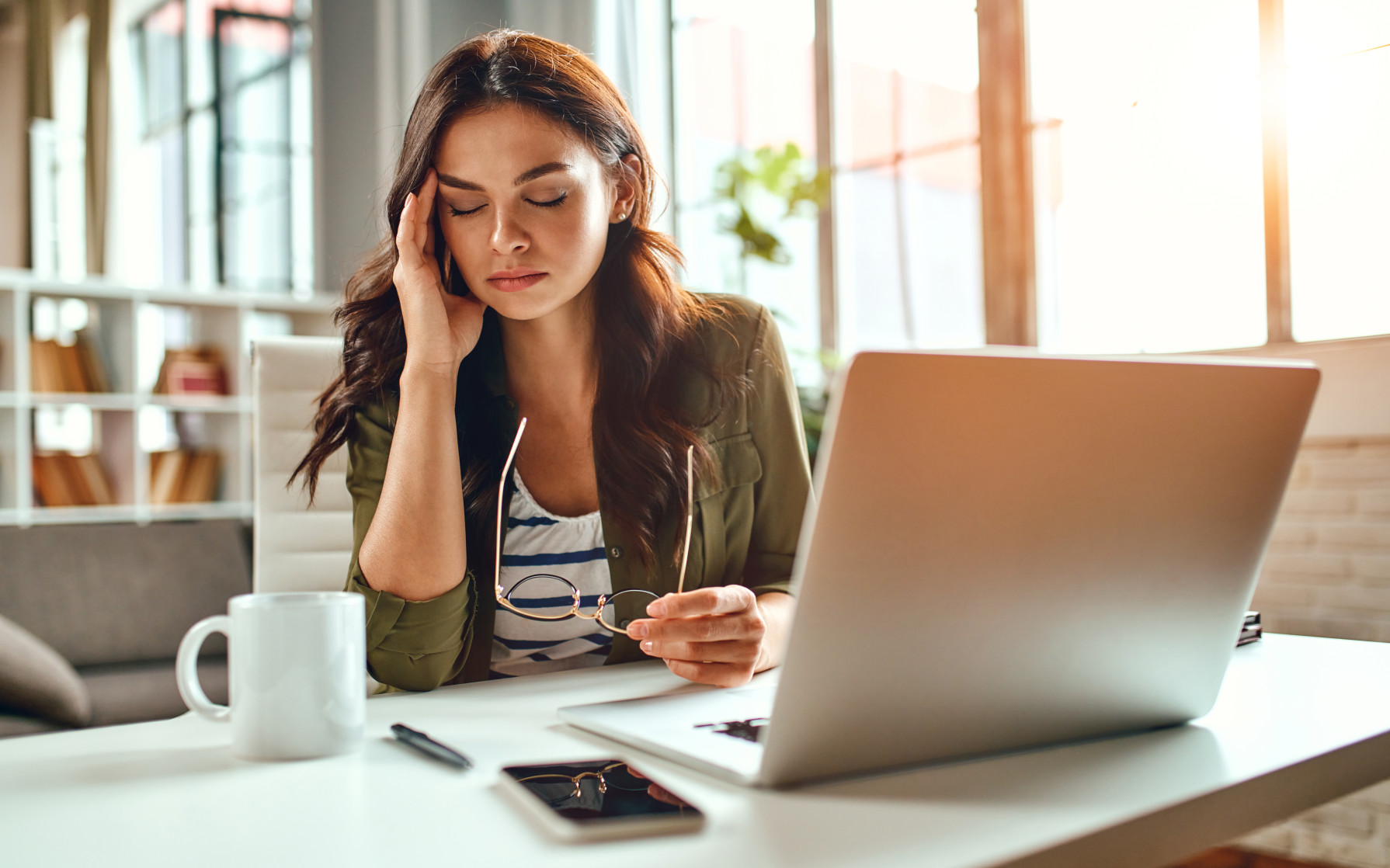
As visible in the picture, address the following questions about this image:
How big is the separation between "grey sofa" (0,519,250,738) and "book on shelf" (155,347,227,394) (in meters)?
0.79

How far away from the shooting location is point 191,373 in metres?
3.80

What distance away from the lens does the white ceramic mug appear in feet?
1.99

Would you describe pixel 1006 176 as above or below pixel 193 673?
above

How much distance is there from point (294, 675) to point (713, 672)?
0.32 m

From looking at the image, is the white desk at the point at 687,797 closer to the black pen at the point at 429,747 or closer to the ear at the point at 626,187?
the black pen at the point at 429,747

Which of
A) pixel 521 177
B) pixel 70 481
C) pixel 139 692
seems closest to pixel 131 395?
pixel 70 481

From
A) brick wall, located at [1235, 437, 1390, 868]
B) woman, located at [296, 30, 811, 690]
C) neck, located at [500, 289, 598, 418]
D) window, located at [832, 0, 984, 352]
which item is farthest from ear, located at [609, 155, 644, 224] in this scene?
window, located at [832, 0, 984, 352]

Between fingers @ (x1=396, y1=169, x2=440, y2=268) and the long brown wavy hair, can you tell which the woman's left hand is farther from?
fingers @ (x1=396, y1=169, x2=440, y2=268)

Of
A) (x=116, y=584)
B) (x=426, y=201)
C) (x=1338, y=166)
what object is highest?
(x=1338, y=166)

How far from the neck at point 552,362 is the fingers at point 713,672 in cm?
58

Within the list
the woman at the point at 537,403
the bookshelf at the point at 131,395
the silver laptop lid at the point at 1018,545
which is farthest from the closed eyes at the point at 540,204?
the bookshelf at the point at 131,395

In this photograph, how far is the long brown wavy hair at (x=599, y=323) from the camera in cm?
118

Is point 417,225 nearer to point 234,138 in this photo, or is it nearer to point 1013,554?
point 1013,554

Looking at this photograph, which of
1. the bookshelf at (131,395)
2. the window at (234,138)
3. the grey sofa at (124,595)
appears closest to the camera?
the grey sofa at (124,595)
